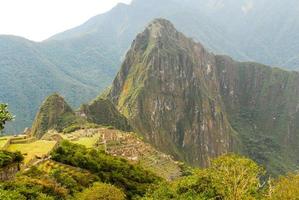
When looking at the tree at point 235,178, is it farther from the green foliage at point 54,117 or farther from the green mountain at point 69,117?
the green foliage at point 54,117

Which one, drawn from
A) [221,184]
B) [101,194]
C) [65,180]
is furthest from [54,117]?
[101,194]

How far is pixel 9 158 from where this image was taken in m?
51.9

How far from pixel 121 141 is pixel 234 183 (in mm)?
40671

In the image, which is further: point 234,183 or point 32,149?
point 32,149

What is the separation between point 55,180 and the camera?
5328 cm

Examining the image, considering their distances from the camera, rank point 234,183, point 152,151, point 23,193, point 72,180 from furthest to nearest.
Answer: point 152,151 → point 72,180 → point 234,183 → point 23,193

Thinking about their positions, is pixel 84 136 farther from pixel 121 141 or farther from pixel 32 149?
pixel 32 149

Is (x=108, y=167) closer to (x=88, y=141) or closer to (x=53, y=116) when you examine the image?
(x=88, y=141)

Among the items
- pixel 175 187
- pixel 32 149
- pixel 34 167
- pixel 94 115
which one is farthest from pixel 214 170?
pixel 94 115

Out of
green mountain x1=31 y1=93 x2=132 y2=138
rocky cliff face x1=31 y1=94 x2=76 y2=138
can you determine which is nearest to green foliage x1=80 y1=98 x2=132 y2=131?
green mountain x1=31 y1=93 x2=132 y2=138

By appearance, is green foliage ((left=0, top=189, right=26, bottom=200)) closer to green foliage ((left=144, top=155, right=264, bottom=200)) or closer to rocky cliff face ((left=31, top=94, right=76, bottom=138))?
green foliage ((left=144, top=155, right=264, bottom=200))

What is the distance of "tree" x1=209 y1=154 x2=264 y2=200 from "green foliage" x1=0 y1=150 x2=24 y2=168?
21.6m

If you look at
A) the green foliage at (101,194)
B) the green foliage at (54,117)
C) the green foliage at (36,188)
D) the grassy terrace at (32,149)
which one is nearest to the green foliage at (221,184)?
the green foliage at (101,194)

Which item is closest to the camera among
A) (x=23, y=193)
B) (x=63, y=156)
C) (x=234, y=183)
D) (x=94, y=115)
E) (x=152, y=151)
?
(x=23, y=193)
